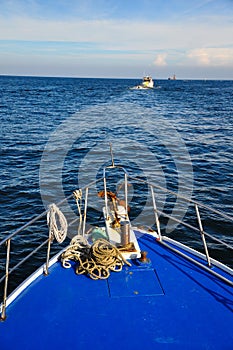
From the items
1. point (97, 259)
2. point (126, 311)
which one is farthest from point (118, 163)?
point (126, 311)

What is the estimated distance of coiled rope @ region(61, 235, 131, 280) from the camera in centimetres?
571

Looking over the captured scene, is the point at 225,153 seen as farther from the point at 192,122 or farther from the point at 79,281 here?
the point at 79,281

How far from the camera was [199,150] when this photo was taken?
2533cm

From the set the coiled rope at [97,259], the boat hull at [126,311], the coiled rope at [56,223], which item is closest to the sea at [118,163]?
the coiled rope at [56,223]

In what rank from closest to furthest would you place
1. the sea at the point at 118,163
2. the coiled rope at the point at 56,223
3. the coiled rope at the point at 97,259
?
the coiled rope at the point at 97,259, the coiled rope at the point at 56,223, the sea at the point at 118,163

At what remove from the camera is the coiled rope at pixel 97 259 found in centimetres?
571

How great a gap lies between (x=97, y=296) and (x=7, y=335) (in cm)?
141

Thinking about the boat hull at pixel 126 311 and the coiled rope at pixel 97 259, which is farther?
the coiled rope at pixel 97 259

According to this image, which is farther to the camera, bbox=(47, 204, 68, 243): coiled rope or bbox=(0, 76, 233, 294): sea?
bbox=(0, 76, 233, 294): sea

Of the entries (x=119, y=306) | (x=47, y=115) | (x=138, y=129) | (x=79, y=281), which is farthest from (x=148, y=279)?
(x=47, y=115)

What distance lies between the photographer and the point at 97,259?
5730 mm

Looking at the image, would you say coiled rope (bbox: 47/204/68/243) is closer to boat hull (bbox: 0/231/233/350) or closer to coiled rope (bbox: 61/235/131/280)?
coiled rope (bbox: 61/235/131/280)

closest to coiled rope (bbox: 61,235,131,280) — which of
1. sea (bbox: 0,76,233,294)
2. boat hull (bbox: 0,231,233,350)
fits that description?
boat hull (bbox: 0,231,233,350)

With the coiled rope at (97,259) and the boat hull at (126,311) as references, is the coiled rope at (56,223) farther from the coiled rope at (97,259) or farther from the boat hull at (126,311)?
the boat hull at (126,311)
